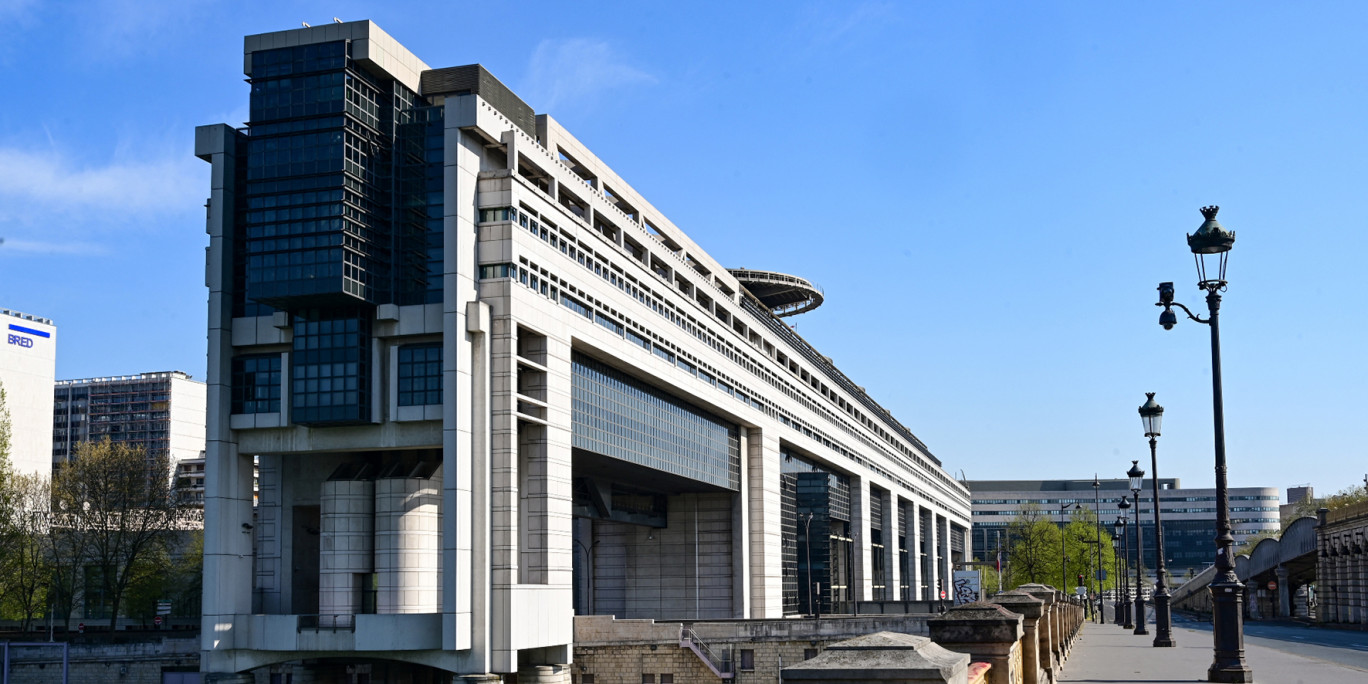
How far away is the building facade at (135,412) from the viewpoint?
171m

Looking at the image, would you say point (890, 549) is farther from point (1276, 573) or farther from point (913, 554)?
point (1276, 573)

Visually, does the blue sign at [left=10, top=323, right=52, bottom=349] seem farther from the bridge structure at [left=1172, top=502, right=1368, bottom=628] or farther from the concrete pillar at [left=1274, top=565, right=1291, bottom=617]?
the concrete pillar at [left=1274, top=565, right=1291, bottom=617]

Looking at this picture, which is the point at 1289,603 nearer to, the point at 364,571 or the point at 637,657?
the point at 637,657

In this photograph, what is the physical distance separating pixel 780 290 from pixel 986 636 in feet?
293

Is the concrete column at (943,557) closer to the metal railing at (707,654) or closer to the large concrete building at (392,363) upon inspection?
the metal railing at (707,654)

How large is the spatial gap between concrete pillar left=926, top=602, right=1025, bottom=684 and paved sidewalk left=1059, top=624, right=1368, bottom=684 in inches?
624

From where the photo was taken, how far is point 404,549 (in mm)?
50094

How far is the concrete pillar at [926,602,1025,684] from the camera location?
14.8 metres

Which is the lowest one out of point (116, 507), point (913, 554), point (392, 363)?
point (913, 554)

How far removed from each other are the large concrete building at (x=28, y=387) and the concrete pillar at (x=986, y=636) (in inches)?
5620

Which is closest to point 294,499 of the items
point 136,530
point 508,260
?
point 508,260

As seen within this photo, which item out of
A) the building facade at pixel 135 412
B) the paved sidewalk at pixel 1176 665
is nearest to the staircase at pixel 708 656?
the paved sidewalk at pixel 1176 665

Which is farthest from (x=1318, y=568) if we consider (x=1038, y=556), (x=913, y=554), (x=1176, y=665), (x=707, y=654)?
(x=1176, y=665)

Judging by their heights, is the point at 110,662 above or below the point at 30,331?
below
